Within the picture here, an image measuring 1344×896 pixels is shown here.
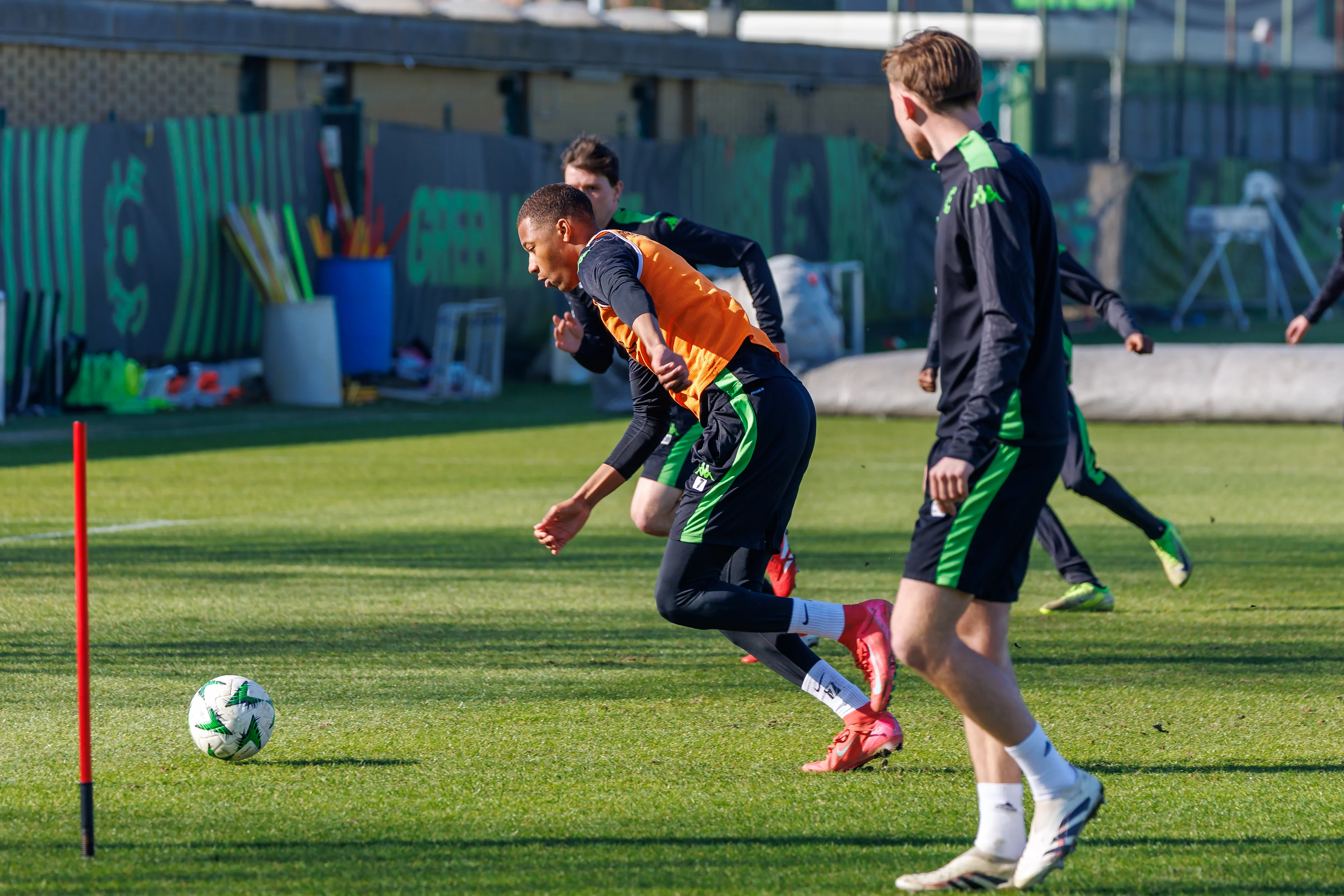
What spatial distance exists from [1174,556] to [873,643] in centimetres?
345

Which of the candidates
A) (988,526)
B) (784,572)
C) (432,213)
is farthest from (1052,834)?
(432,213)

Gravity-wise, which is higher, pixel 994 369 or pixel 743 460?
pixel 994 369

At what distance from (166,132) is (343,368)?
3267mm

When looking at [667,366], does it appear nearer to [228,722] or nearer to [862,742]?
A: [862,742]

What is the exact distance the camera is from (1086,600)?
8.24 m

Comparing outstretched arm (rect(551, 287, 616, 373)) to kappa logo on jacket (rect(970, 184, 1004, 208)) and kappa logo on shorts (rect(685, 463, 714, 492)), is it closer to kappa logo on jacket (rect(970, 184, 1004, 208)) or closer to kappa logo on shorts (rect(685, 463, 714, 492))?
kappa logo on shorts (rect(685, 463, 714, 492))

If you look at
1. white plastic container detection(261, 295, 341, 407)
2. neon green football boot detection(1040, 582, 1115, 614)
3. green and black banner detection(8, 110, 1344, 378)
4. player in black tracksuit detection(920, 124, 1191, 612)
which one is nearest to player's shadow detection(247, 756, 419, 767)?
player in black tracksuit detection(920, 124, 1191, 612)

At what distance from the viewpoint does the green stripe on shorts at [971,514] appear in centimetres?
412

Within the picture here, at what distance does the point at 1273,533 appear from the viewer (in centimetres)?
1072

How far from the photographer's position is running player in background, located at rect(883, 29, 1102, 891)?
403 cm

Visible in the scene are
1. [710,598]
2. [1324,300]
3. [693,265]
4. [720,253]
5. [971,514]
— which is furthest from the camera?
[1324,300]

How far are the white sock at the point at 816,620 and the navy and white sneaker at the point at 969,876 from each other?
125 centimetres

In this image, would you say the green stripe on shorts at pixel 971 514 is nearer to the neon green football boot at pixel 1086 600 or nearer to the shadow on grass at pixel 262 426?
the neon green football boot at pixel 1086 600

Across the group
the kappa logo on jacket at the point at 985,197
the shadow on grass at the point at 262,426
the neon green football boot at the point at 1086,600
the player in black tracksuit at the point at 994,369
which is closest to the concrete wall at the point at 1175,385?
the shadow on grass at the point at 262,426
